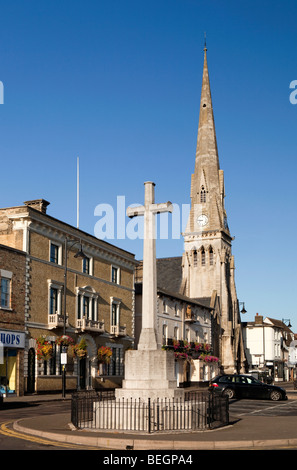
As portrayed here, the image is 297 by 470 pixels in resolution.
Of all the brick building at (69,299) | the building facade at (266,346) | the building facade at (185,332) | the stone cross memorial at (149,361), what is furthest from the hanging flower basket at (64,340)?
the building facade at (266,346)

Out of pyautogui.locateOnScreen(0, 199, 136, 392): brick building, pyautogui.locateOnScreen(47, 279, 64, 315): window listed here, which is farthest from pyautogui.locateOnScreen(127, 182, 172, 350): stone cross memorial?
pyautogui.locateOnScreen(47, 279, 64, 315): window

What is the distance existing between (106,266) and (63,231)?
7.58m

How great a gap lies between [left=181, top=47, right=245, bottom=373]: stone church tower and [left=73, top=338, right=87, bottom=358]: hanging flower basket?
4752cm

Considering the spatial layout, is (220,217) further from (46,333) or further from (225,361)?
(46,333)

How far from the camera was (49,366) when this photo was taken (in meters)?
40.8

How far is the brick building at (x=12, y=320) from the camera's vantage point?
36406 mm

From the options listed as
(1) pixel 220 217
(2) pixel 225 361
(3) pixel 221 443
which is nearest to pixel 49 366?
(3) pixel 221 443

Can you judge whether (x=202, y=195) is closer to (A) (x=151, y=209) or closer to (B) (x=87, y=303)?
(B) (x=87, y=303)

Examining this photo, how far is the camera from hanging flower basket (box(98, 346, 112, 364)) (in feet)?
153

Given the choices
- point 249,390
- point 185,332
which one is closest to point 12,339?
point 249,390

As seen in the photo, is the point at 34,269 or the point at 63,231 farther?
the point at 63,231

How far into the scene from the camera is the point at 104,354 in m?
46.8

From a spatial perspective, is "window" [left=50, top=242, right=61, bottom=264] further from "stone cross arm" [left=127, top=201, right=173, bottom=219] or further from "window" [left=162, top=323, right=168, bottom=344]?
"stone cross arm" [left=127, top=201, right=173, bottom=219]

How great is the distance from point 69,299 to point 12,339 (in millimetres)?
7681
